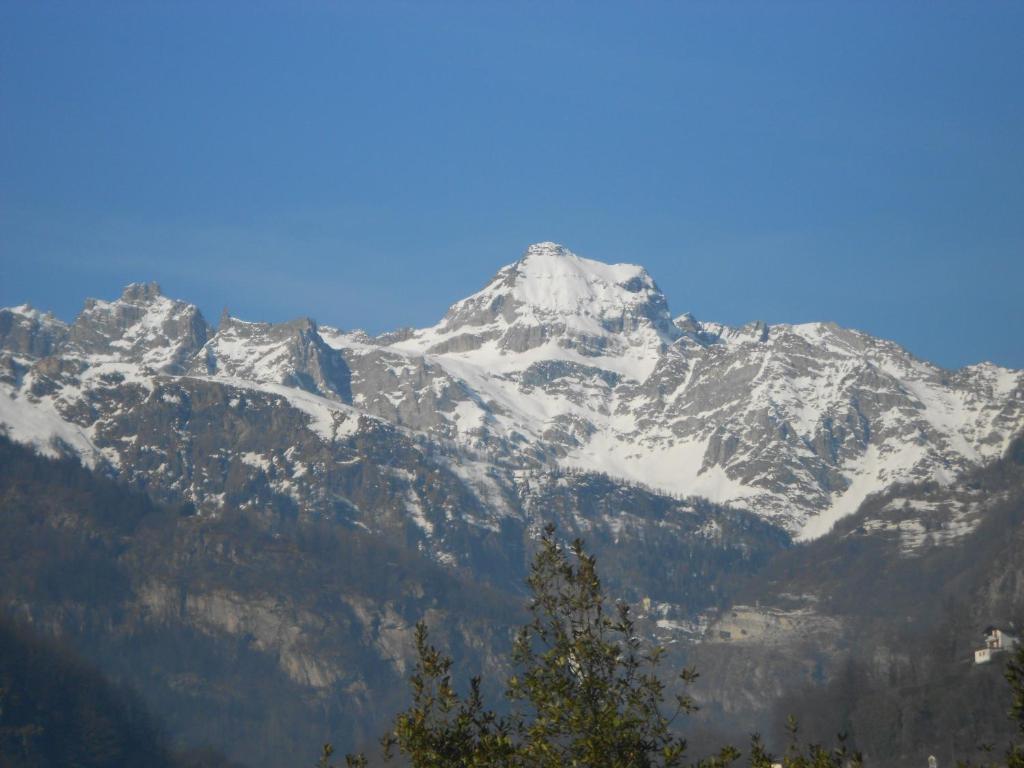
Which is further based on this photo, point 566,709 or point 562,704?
point 562,704

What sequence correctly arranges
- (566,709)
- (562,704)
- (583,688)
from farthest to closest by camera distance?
1. (583,688)
2. (562,704)
3. (566,709)

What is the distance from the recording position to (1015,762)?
1756 inches

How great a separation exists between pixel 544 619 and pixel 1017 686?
1515 cm

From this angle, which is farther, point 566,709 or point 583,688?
point 583,688

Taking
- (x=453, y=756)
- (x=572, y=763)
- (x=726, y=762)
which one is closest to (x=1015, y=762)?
(x=726, y=762)

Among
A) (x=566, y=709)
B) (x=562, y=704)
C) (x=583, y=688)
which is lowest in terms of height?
(x=566, y=709)

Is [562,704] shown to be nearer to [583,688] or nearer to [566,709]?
[566,709]

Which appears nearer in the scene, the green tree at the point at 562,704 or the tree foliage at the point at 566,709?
the tree foliage at the point at 566,709

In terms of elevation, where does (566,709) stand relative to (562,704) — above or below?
below

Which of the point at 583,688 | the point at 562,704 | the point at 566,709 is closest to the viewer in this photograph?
the point at 566,709

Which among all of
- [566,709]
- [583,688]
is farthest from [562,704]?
[583,688]

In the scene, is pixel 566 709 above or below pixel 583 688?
below

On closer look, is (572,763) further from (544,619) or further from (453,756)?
(544,619)

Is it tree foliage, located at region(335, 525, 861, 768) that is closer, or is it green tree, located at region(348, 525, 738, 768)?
tree foliage, located at region(335, 525, 861, 768)
